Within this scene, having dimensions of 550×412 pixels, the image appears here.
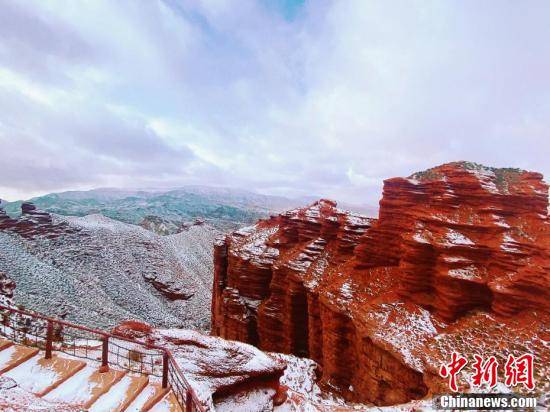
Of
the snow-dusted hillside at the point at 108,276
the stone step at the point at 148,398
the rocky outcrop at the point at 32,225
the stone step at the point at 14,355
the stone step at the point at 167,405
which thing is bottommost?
the snow-dusted hillside at the point at 108,276

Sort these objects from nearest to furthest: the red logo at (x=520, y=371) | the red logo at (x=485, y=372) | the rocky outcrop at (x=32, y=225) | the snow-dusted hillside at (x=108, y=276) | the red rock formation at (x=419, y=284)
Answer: the red logo at (x=520, y=371), the red logo at (x=485, y=372), the red rock formation at (x=419, y=284), the snow-dusted hillside at (x=108, y=276), the rocky outcrop at (x=32, y=225)

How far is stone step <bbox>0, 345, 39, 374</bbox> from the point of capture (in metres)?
8.39

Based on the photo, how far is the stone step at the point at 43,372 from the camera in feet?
26.0

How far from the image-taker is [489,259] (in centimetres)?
1842

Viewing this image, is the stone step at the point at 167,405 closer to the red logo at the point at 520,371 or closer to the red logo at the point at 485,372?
the red logo at the point at 485,372

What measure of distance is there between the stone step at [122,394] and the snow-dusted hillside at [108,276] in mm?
29945

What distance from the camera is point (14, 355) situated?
28.9 ft

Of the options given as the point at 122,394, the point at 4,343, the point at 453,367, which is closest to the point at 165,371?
the point at 122,394

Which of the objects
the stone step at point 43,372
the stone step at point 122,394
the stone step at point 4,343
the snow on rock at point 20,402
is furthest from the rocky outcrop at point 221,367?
the stone step at point 4,343

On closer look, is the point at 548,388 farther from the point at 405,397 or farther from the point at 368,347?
the point at 368,347

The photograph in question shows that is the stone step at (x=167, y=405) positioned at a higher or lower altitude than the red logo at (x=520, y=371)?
higher

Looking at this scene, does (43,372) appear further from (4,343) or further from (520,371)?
(520,371)

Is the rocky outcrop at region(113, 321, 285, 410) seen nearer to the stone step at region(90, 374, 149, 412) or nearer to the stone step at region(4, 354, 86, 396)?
the stone step at region(90, 374, 149, 412)

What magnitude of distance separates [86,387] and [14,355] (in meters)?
2.65
